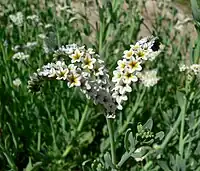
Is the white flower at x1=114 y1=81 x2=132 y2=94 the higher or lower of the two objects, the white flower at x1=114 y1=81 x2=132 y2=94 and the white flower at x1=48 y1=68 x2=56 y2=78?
the lower

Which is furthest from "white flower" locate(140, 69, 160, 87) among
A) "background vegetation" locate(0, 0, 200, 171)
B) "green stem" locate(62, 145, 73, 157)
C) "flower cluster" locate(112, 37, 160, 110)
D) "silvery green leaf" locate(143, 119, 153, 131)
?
"flower cluster" locate(112, 37, 160, 110)

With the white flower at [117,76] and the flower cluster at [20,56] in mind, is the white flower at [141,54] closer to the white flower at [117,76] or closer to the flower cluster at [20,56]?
the white flower at [117,76]

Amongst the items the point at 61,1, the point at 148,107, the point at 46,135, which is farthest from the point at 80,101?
the point at 61,1

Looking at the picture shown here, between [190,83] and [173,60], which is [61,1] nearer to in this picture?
[173,60]

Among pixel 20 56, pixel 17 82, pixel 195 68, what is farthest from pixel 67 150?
pixel 195 68

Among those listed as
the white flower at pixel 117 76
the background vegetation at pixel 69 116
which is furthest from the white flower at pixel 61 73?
the background vegetation at pixel 69 116

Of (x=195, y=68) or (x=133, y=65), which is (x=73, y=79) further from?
(x=195, y=68)

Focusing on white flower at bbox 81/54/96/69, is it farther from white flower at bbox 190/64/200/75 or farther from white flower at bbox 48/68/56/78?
white flower at bbox 190/64/200/75

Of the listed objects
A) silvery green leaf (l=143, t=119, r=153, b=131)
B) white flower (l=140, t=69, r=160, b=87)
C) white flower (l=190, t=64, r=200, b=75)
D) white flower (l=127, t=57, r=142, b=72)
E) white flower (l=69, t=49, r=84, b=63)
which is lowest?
white flower (l=140, t=69, r=160, b=87)

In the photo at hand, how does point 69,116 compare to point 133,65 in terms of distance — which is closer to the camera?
point 133,65
